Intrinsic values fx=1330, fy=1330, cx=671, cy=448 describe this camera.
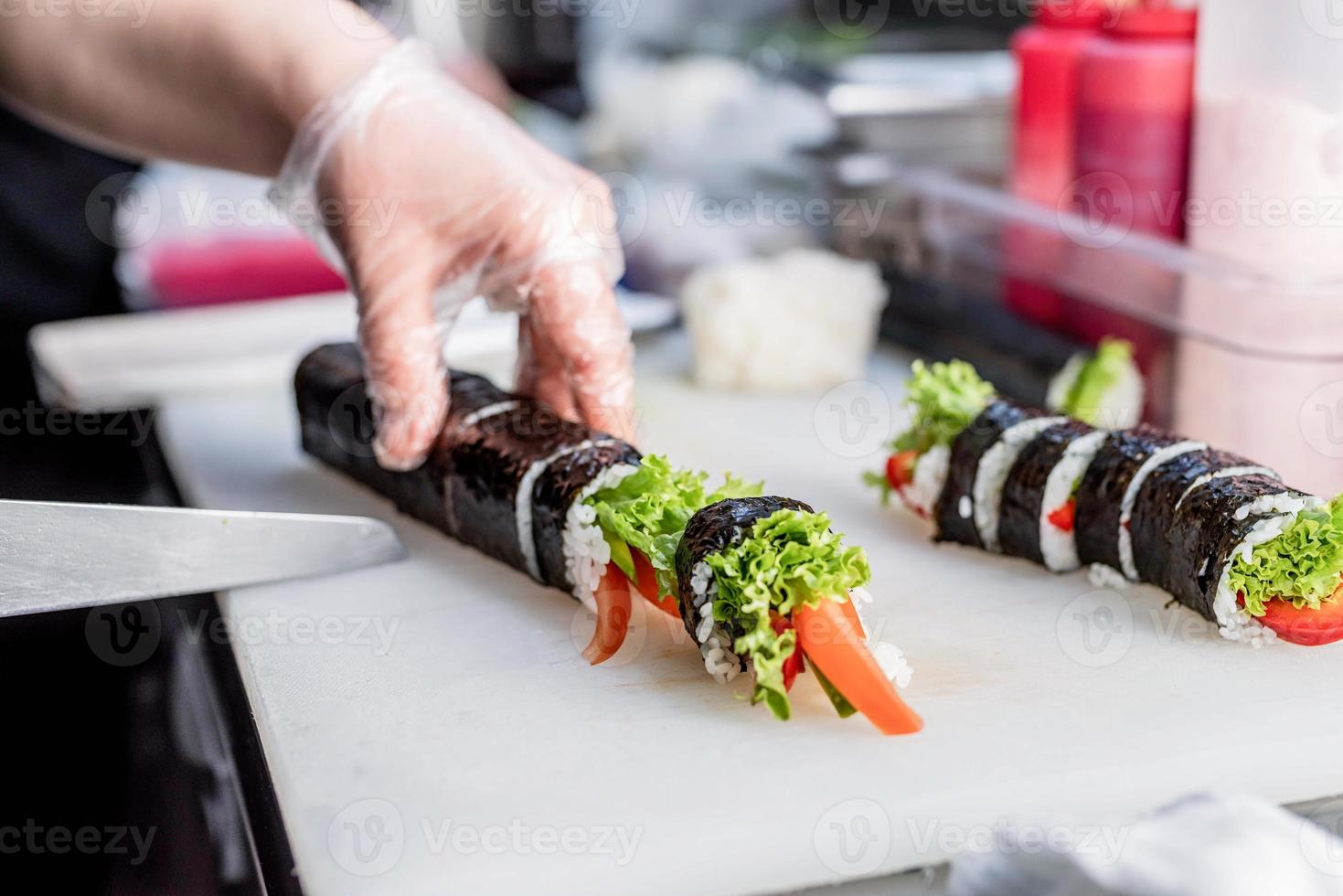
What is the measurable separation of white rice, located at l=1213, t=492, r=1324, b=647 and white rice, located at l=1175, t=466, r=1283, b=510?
8 cm

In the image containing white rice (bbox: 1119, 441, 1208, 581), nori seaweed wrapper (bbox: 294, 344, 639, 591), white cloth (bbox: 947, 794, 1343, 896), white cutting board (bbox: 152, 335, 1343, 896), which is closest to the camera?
white cloth (bbox: 947, 794, 1343, 896)

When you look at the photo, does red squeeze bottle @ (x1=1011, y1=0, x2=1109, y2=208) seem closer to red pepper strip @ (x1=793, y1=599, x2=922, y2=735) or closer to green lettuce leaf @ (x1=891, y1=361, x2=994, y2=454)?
green lettuce leaf @ (x1=891, y1=361, x2=994, y2=454)

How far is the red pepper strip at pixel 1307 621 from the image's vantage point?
63.7 inches

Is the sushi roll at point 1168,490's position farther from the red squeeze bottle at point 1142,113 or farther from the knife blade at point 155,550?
the knife blade at point 155,550

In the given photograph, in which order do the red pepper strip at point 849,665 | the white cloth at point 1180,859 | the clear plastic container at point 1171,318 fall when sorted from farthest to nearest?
the clear plastic container at point 1171,318, the red pepper strip at point 849,665, the white cloth at point 1180,859

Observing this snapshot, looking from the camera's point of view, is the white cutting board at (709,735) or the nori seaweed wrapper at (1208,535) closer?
the white cutting board at (709,735)

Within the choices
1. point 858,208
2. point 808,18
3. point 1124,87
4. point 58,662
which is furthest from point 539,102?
point 58,662

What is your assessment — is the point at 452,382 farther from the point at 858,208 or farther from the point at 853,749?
the point at 858,208

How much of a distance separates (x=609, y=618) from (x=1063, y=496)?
68cm

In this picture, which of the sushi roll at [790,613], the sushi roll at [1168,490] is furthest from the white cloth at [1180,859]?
the sushi roll at [1168,490]

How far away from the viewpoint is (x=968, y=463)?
6.68 feet

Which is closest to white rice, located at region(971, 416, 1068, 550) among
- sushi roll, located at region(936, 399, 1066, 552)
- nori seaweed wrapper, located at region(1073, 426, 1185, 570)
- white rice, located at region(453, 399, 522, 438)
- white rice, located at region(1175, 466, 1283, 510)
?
sushi roll, located at region(936, 399, 1066, 552)

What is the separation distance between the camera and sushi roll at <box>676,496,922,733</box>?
1.49 meters

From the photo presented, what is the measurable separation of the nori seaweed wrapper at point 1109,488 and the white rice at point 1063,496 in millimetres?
16
